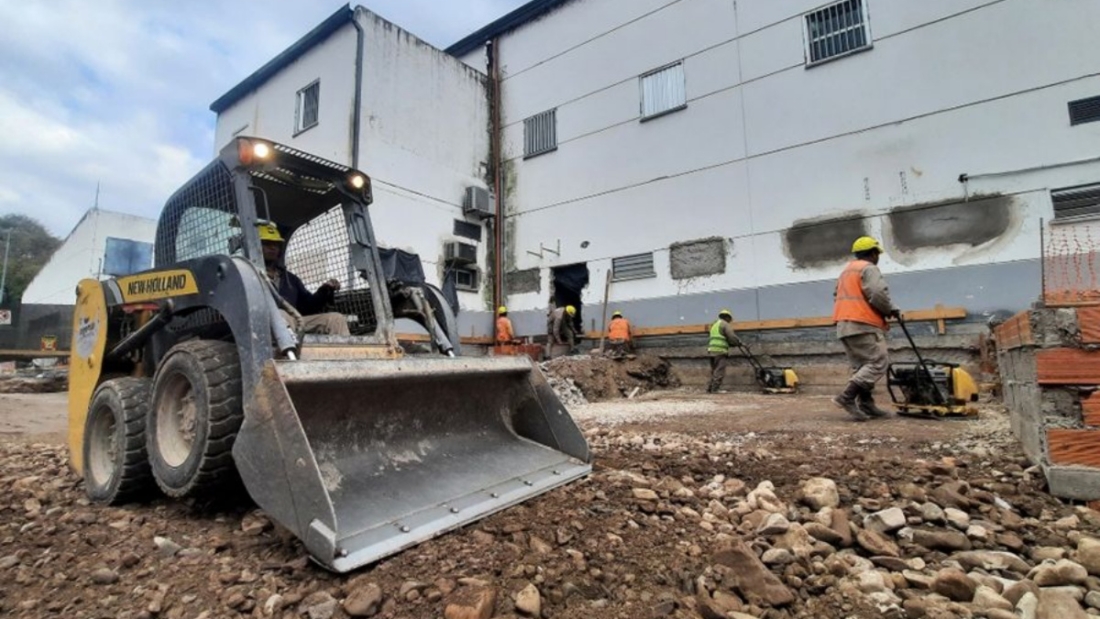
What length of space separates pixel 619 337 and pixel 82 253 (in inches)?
1098

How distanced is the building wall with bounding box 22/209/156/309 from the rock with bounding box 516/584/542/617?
101 feet

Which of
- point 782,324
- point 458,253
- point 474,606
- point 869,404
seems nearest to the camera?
point 474,606

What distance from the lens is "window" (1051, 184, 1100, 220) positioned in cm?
777

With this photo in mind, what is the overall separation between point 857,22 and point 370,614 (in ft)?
38.9

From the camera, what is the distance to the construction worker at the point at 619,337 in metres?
11.6

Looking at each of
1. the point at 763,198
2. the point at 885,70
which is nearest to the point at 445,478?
the point at 763,198

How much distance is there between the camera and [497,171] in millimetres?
14852

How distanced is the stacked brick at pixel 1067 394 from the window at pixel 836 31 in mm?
9239

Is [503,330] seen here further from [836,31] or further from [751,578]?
[751,578]

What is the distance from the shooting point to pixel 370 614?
1.77 m

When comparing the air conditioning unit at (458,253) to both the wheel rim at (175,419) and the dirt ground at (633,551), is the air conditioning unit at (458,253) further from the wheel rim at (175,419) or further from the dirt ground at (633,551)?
the wheel rim at (175,419)

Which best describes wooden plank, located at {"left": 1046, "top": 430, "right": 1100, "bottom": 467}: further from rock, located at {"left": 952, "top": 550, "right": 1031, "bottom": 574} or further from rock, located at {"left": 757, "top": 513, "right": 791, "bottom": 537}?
rock, located at {"left": 757, "top": 513, "right": 791, "bottom": 537}

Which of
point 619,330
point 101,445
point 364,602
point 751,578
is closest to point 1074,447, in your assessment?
point 751,578

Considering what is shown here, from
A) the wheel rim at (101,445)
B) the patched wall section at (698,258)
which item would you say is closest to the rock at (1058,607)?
the wheel rim at (101,445)
